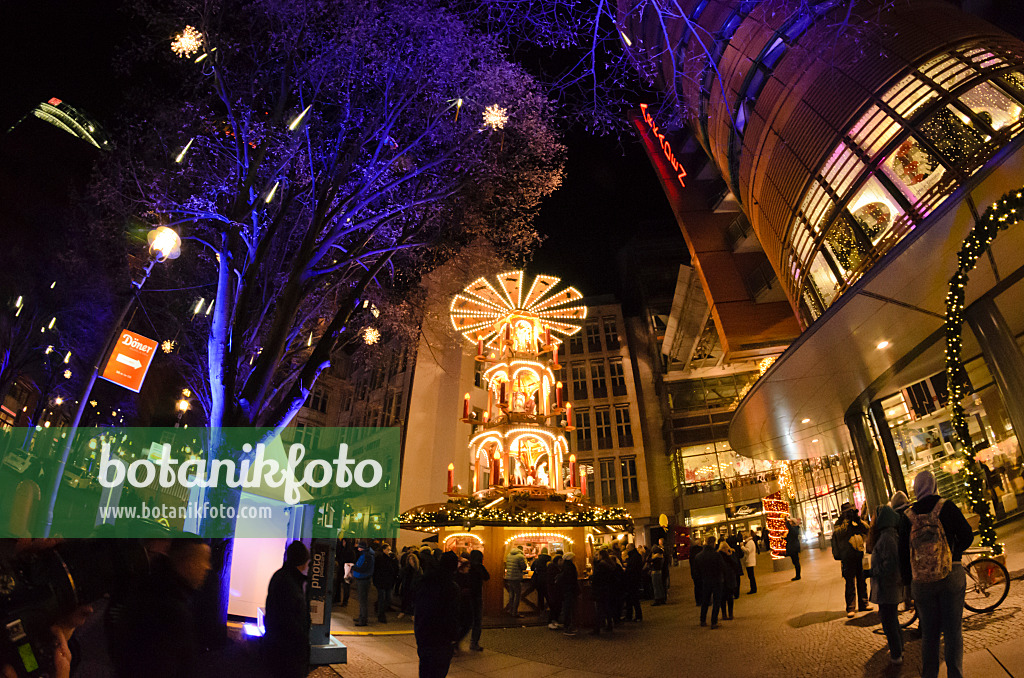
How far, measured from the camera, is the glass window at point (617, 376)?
131ft

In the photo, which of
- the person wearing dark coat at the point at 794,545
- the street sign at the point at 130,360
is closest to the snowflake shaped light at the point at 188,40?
the street sign at the point at 130,360

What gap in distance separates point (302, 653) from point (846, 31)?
1745cm

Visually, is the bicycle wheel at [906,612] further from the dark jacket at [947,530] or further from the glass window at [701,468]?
the glass window at [701,468]

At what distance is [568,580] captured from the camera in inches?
435

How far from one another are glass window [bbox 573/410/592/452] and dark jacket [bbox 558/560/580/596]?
27.6 metres

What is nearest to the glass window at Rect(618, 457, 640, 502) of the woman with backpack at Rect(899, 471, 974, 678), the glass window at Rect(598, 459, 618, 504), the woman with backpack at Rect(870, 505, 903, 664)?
the glass window at Rect(598, 459, 618, 504)

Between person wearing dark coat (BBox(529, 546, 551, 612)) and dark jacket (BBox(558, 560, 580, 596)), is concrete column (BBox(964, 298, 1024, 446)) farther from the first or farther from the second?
person wearing dark coat (BBox(529, 546, 551, 612))

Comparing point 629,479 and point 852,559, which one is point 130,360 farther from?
point 629,479

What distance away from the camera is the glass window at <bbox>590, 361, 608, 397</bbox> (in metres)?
40.4

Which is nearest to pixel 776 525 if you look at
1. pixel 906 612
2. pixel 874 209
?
pixel 874 209

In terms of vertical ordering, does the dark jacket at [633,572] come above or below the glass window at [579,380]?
below

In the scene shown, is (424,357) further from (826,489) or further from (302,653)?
(302,653)

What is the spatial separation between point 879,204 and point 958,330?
6142 millimetres

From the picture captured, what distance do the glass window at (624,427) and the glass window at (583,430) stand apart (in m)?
2.17
